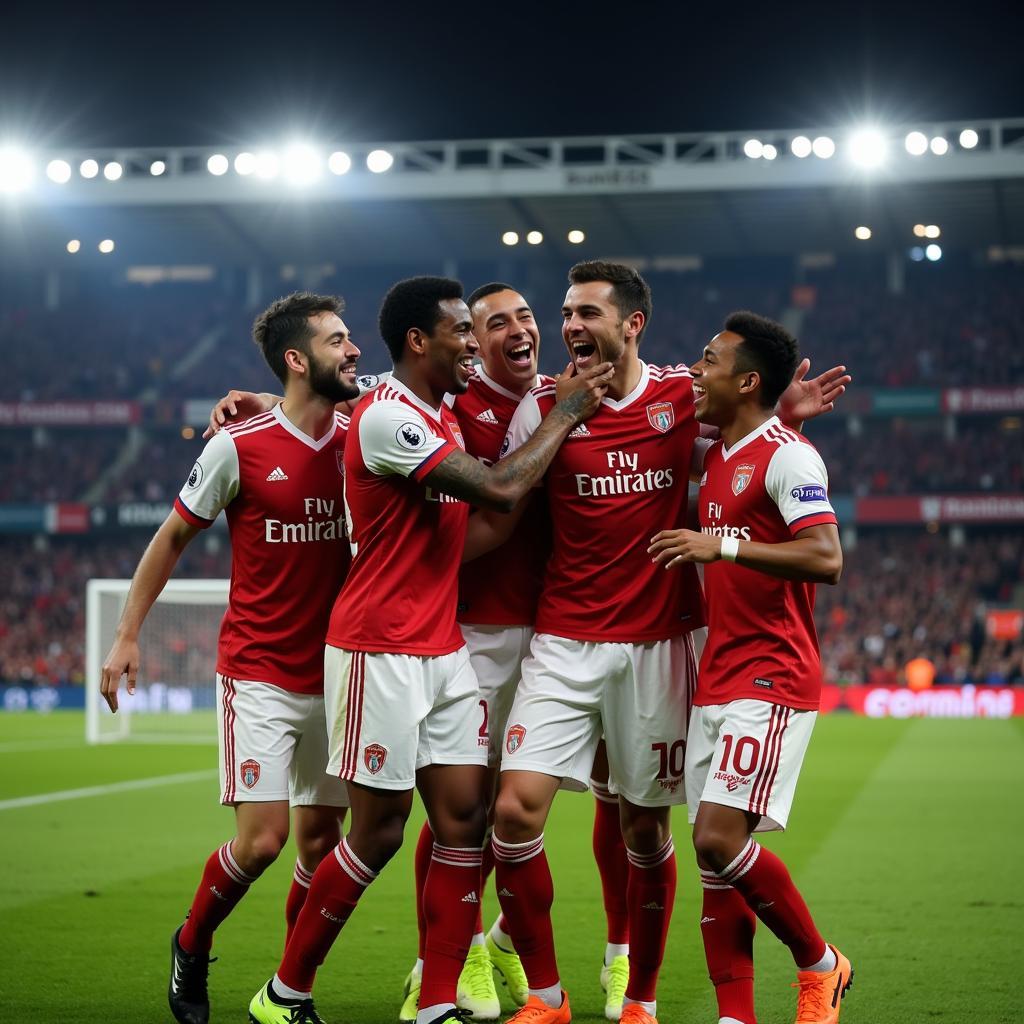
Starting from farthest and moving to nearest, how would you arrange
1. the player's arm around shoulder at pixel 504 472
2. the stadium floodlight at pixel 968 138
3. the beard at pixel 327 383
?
the stadium floodlight at pixel 968 138 < the beard at pixel 327 383 < the player's arm around shoulder at pixel 504 472

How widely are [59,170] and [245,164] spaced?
454 centimetres

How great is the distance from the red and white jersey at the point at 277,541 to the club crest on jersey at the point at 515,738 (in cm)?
72

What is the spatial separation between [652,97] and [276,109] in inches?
356

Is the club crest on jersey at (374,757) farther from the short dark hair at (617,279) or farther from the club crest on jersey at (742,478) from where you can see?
the short dark hair at (617,279)

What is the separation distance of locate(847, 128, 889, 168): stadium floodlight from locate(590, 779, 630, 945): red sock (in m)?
28.6

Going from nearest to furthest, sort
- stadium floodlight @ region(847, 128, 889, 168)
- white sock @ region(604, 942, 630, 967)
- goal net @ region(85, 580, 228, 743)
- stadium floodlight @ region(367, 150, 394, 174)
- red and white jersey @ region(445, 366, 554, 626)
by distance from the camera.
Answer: red and white jersey @ region(445, 366, 554, 626) < white sock @ region(604, 942, 630, 967) < goal net @ region(85, 580, 228, 743) < stadium floodlight @ region(847, 128, 889, 168) < stadium floodlight @ region(367, 150, 394, 174)

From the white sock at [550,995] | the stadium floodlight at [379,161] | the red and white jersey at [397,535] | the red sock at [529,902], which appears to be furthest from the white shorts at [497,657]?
the stadium floodlight at [379,161]

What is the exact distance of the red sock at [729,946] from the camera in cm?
463

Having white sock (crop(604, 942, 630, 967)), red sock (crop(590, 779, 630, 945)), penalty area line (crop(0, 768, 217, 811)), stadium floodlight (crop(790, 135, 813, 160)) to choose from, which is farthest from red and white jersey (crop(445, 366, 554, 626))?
stadium floodlight (crop(790, 135, 813, 160))

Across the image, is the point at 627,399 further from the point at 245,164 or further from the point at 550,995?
the point at 245,164

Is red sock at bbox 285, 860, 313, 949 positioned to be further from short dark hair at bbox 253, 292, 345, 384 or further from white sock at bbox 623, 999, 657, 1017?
short dark hair at bbox 253, 292, 345, 384

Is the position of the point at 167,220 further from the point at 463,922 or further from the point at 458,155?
the point at 463,922

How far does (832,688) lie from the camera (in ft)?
99.1

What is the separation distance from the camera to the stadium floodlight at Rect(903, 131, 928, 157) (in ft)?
105
